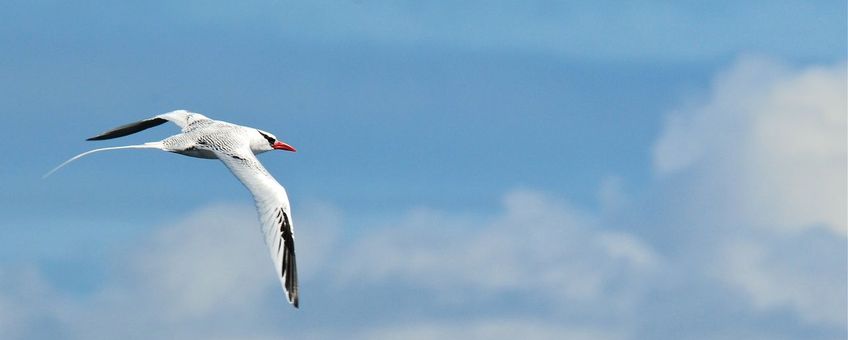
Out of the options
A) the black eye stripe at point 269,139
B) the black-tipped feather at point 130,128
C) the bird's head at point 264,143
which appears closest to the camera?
the bird's head at point 264,143

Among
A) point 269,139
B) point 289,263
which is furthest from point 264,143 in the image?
point 289,263

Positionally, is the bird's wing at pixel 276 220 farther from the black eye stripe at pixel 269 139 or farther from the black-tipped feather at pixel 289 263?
the black eye stripe at pixel 269 139

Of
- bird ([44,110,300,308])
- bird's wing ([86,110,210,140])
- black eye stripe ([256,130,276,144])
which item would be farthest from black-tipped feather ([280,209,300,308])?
bird's wing ([86,110,210,140])

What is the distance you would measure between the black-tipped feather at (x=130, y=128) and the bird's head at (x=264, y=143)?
5.22 m

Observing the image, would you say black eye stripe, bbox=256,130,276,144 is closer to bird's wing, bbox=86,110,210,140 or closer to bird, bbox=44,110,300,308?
bird, bbox=44,110,300,308

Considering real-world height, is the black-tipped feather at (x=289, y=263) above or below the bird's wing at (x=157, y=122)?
below

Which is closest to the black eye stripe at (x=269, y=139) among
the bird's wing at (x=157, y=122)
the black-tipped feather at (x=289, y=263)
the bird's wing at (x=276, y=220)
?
the bird's wing at (x=157, y=122)

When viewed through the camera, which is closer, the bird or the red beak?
the bird

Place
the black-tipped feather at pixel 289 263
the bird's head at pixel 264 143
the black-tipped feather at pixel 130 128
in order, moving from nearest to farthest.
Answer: the black-tipped feather at pixel 289 263 < the bird's head at pixel 264 143 < the black-tipped feather at pixel 130 128

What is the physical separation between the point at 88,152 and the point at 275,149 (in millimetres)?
9190

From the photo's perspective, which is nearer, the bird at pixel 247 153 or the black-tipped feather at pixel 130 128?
the bird at pixel 247 153

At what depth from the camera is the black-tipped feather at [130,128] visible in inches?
2336

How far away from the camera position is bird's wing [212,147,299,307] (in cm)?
4756

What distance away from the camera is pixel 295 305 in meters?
47.0
